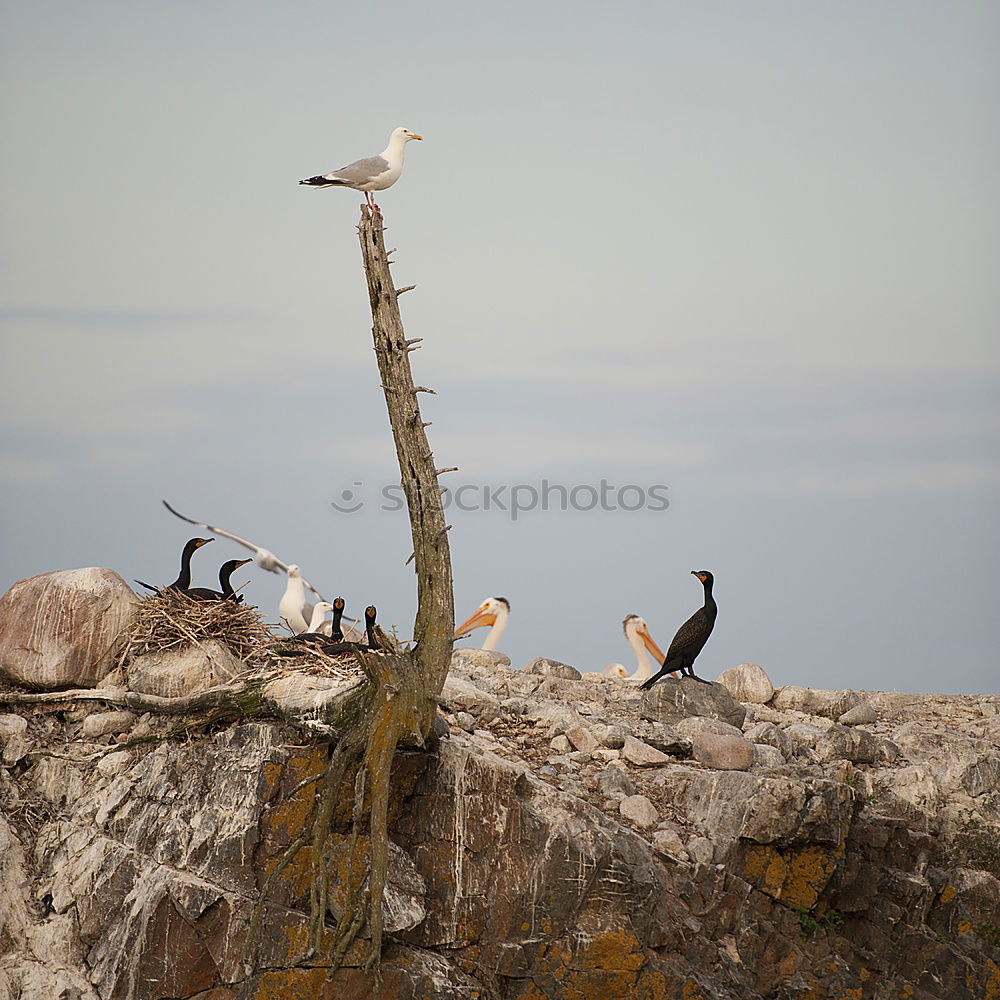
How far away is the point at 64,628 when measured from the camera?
11836mm

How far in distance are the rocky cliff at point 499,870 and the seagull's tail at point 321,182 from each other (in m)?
5.52

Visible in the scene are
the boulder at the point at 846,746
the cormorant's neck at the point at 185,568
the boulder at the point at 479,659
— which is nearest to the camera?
the cormorant's neck at the point at 185,568

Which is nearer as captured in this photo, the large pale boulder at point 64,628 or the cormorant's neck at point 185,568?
the large pale boulder at point 64,628

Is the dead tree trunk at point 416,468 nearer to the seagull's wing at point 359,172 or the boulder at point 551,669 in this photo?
the seagull's wing at point 359,172

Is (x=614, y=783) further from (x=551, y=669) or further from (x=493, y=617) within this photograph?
(x=493, y=617)

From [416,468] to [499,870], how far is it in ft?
11.9

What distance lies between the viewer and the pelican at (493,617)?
19.8 metres

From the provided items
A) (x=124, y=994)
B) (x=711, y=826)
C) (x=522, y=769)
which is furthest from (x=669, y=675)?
(x=124, y=994)

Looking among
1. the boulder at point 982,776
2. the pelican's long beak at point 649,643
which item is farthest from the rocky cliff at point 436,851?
the pelican's long beak at point 649,643

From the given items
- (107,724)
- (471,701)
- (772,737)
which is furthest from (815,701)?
(107,724)

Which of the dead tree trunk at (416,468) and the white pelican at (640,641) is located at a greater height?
the dead tree trunk at (416,468)

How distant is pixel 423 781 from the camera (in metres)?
10.4

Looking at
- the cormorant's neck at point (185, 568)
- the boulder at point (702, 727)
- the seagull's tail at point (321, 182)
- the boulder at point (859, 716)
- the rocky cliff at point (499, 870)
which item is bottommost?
the rocky cliff at point (499, 870)

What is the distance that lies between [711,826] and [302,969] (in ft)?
13.5
